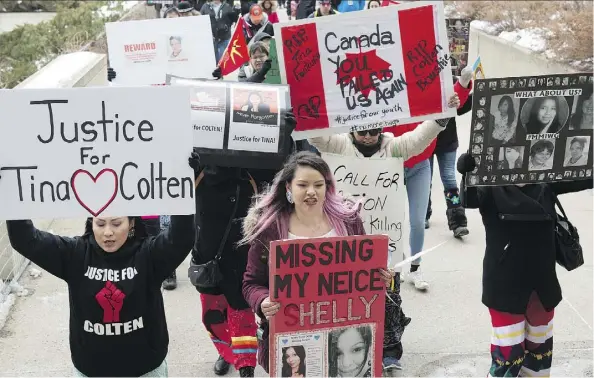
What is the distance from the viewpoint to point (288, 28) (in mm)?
4820

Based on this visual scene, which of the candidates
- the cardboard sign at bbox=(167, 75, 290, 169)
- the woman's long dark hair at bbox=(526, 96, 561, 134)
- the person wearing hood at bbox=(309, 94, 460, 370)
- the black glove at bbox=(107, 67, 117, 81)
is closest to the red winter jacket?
the person wearing hood at bbox=(309, 94, 460, 370)

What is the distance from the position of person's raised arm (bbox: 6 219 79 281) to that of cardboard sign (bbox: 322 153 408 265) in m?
1.71

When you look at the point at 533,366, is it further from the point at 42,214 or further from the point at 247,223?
the point at 42,214

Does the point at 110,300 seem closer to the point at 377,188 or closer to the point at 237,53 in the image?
the point at 377,188

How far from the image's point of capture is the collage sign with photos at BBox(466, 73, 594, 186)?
4.10 metres

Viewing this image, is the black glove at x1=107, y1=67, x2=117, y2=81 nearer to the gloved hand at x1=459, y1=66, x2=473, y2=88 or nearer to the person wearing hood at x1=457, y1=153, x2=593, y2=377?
the gloved hand at x1=459, y1=66, x2=473, y2=88

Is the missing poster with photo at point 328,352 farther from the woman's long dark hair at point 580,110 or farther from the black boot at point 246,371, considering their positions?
the woman's long dark hair at point 580,110

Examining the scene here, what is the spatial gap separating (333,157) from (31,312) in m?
2.75

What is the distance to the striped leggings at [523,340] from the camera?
4.35 meters

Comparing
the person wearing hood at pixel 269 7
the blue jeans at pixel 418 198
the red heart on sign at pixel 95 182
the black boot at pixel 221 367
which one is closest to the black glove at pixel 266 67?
the blue jeans at pixel 418 198

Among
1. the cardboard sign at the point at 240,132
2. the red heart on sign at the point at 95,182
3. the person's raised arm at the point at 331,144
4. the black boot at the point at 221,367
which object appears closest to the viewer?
the red heart on sign at the point at 95,182

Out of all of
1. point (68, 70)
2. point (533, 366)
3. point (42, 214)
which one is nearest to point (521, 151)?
point (533, 366)

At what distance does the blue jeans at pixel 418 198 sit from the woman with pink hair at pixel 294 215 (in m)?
2.08

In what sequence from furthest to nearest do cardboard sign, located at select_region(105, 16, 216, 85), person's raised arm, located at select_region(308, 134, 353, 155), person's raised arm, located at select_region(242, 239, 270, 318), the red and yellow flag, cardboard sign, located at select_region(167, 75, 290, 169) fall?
cardboard sign, located at select_region(105, 16, 216, 85), the red and yellow flag, person's raised arm, located at select_region(308, 134, 353, 155), cardboard sign, located at select_region(167, 75, 290, 169), person's raised arm, located at select_region(242, 239, 270, 318)
